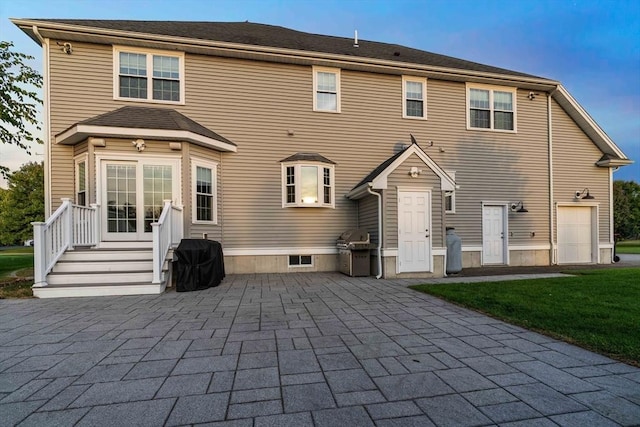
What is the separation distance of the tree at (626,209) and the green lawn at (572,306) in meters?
31.8

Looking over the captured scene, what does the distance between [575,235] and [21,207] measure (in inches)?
1576

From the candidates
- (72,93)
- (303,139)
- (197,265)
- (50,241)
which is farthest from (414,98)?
(50,241)

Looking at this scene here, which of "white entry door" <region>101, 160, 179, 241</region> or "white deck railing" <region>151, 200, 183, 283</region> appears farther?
"white entry door" <region>101, 160, 179, 241</region>

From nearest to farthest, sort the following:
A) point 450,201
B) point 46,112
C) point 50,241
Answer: point 50,241 < point 46,112 < point 450,201

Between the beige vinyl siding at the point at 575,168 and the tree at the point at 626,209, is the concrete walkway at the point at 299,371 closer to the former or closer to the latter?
the beige vinyl siding at the point at 575,168

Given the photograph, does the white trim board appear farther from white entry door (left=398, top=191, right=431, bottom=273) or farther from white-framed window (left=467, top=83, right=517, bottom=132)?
white-framed window (left=467, top=83, right=517, bottom=132)

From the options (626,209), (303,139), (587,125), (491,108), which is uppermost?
(491,108)

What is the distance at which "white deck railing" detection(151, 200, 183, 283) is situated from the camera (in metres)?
6.27

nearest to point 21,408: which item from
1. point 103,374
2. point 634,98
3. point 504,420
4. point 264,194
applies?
point 103,374

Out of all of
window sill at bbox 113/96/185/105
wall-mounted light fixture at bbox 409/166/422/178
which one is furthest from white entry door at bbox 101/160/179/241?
wall-mounted light fixture at bbox 409/166/422/178

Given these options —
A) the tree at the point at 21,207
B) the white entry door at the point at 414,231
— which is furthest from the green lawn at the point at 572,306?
the tree at the point at 21,207

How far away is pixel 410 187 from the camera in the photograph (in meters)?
8.10

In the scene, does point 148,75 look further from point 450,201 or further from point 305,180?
point 450,201

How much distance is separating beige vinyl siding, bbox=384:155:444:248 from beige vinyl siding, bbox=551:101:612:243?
6.04 metres
